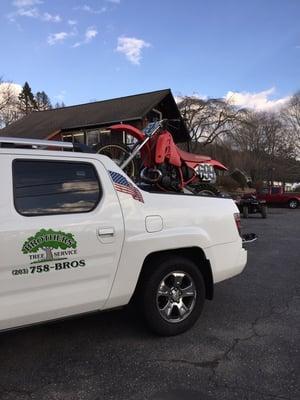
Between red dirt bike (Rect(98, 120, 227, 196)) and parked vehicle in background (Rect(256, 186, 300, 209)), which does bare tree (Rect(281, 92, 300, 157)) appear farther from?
red dirt bike (Rect(98, 120, 227, 196))

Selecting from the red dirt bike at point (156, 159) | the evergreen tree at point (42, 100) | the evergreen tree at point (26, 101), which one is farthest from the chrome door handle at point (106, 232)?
the evergreen tree at point (42, 100)

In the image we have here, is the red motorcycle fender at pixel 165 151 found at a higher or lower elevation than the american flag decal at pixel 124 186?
higher

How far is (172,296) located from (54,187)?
1637 millimetres

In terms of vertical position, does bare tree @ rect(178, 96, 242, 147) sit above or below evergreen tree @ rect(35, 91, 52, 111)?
below

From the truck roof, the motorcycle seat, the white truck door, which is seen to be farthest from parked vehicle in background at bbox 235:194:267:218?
the white truck door

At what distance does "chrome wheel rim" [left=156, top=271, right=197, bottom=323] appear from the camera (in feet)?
15.6

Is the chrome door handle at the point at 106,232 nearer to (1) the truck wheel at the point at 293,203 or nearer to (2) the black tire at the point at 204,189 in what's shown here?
(2) the black tire at the point at 204,189

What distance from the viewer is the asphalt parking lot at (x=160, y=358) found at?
3.68 metres

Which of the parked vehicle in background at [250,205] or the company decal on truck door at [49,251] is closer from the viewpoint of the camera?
the company decal on truck door at [49,251]

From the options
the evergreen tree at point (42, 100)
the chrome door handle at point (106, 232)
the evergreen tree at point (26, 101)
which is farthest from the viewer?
the evergreen tree at point (42, 100)

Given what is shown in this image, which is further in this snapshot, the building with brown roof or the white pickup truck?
the building with brown roof

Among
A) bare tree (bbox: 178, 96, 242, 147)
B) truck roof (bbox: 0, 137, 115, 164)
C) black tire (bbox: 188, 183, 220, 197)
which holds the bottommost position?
black tire (bbox: 188, 183, 220, 197)

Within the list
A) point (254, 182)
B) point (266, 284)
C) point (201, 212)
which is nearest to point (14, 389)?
point (201, 212)

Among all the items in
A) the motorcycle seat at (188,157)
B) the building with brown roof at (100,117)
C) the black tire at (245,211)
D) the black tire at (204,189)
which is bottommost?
the black tire at (245,211)
